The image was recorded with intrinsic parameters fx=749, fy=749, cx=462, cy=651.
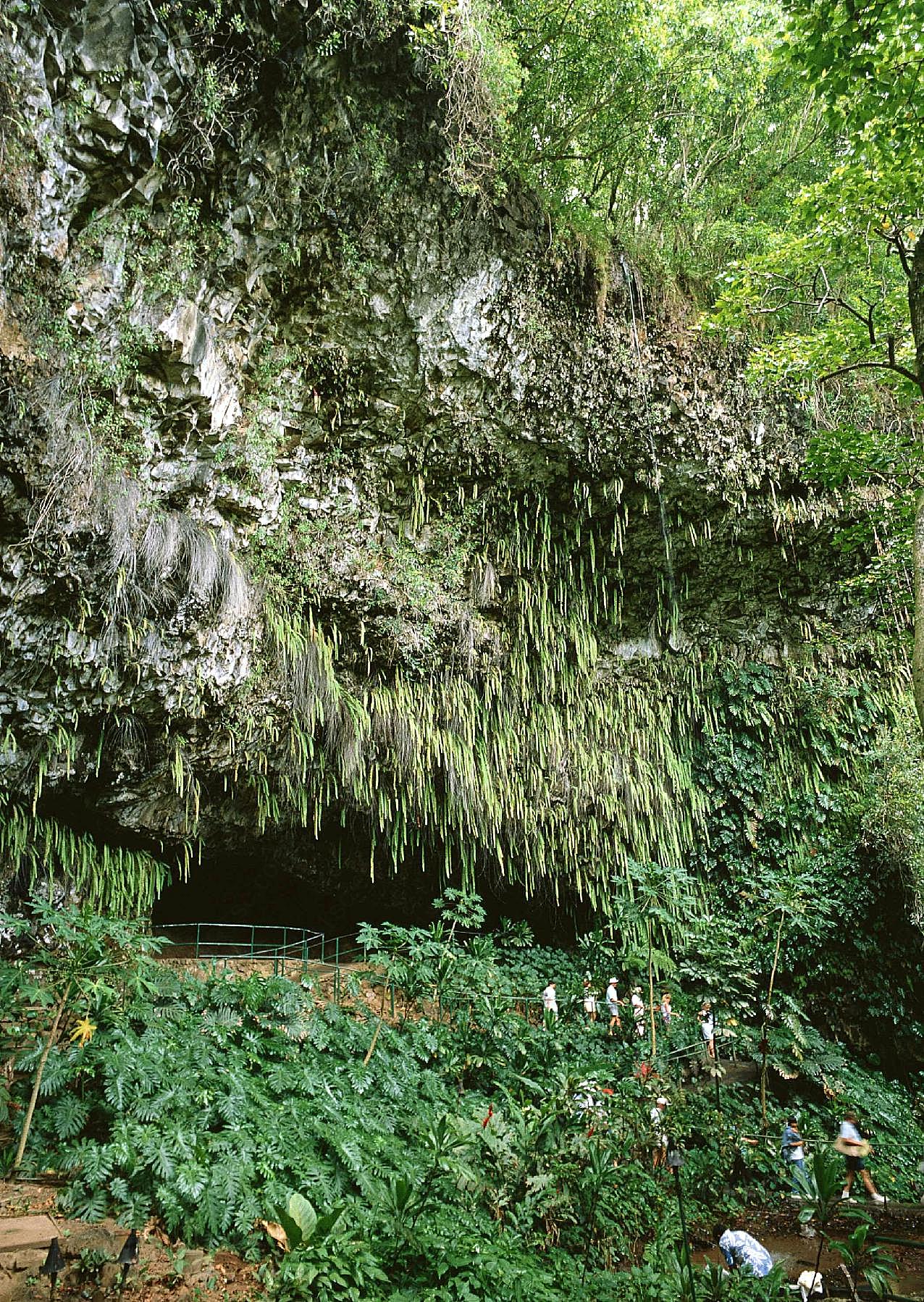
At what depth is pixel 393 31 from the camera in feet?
22.7

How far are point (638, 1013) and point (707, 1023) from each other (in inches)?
27.1

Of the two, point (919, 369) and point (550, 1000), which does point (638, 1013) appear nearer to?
point (550, 1000)

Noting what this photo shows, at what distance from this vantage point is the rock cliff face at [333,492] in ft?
18.9

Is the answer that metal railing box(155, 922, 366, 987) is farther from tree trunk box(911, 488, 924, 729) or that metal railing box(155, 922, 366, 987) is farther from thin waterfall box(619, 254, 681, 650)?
thin waterfall box(619, 254, 681, 650)

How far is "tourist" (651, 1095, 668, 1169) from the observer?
5422 millimetres

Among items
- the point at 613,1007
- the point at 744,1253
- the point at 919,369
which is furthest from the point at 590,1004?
the point at 919,369

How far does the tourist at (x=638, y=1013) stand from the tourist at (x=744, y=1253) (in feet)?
9.45

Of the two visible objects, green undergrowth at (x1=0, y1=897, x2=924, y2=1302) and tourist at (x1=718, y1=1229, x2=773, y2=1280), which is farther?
tourist at (x1=718, y1=1229, x2=773, y2=1280)

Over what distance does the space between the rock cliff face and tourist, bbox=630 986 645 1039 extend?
207 cm

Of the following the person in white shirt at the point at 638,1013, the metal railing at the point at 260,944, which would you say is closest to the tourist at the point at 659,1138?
the person in white shirt at the point at 638,1013

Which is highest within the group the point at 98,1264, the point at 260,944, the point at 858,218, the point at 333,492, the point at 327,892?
the point at 858,218

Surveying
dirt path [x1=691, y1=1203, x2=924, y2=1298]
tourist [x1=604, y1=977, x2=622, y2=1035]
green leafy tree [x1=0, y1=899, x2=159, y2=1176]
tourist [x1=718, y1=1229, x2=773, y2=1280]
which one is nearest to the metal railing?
tourist [x1=604, y1=977, x2=622, y2=1035]

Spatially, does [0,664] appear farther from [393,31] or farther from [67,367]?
[393,31]

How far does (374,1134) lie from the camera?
4.73 meters
